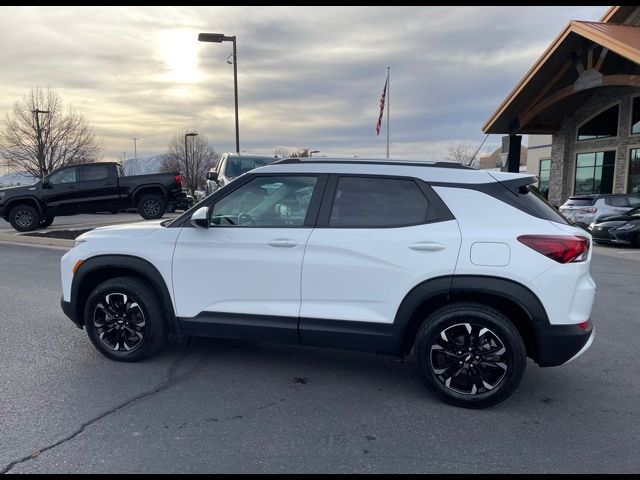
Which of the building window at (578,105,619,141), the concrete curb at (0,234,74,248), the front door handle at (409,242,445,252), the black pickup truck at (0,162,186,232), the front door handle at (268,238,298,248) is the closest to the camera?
the front door handle at (409,242,445,252)

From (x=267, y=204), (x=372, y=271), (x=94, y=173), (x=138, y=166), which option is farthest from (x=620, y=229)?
(x=138, y=166)

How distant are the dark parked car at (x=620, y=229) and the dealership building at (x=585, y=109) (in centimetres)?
675

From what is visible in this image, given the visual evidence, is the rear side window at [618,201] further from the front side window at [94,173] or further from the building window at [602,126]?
the front side window at [94,173]

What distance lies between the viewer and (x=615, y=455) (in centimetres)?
297

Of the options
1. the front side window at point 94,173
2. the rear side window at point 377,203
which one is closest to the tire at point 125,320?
the rear side window at point 377,203

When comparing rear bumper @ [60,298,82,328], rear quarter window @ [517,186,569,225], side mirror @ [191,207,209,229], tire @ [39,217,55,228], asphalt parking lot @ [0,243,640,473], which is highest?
rear quarter window @ [517,186,569,225]

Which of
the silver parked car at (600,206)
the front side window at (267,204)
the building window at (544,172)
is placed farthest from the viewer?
the building window at (544,172)

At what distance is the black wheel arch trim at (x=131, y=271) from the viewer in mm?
4109

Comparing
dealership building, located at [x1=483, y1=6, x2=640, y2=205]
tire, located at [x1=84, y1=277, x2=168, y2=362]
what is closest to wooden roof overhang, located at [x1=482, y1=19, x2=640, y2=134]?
dealership building, located at [x1=483, y1=6, x2=640, y2=205]

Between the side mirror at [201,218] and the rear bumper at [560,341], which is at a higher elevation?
the side mirror at [201,218]

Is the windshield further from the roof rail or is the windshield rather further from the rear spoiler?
the rear spoiler

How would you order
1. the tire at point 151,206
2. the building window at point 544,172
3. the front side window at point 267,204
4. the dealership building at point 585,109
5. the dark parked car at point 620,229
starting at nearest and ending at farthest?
the front side window at point 267,204 → the dark parked car at point 620,229 → the tire at point 151,206 → the dealership building at point 585,109 → the building window at point 544,172

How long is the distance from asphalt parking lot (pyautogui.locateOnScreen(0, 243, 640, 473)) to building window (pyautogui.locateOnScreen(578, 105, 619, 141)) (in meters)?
21.9

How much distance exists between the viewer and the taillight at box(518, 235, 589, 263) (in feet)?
11.0
